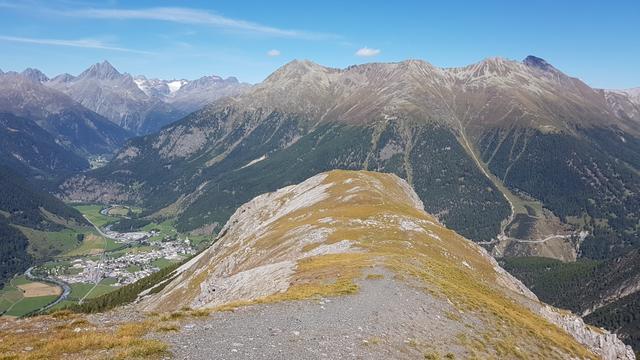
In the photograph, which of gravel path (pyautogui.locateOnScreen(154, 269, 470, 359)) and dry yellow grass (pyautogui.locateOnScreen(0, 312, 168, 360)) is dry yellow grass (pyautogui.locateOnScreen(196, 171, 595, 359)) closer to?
gravel path (pyautogui.locateOnScreen(154, 269, 470, 359))

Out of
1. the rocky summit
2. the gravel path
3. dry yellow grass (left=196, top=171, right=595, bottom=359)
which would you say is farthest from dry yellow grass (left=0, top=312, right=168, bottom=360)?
dry yellow grass (left=196, top=171, right=595, bottom=359)

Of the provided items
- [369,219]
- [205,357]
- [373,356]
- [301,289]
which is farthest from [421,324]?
[369,219]

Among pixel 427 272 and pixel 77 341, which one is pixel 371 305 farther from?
pixel 77 341

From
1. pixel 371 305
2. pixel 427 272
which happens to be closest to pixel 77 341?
pixel 371 305

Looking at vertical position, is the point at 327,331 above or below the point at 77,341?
below

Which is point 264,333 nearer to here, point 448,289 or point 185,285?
point 448,289

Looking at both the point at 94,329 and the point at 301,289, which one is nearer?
the point at 94,329

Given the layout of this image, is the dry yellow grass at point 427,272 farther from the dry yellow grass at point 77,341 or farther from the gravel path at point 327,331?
the dry yellow grass at point 77,341
